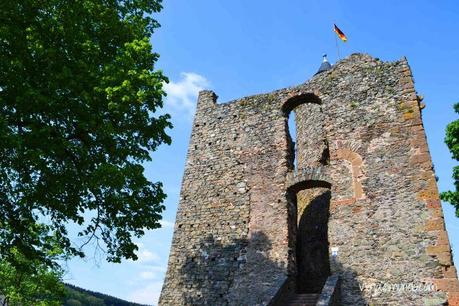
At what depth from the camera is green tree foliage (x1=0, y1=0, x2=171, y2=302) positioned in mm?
7543

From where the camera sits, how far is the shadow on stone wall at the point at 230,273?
10484mm

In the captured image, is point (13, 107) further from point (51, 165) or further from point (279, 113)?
point (279, 113)

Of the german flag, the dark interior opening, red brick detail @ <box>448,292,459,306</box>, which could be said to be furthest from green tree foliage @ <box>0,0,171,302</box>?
the german flag

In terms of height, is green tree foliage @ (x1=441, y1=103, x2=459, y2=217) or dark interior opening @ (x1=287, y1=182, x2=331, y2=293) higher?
green tree foliage @ (x1=441, y1=103, x2=459, y2=217)

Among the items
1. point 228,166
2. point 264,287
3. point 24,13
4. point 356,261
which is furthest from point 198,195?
point 24,13

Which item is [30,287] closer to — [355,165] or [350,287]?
[350,287]

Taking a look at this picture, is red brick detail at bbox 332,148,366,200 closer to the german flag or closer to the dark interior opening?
the dark interior opening

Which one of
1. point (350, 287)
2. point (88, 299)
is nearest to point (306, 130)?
point (350, 287)

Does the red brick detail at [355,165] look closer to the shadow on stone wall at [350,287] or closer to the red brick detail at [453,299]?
the shadow on stone wall at [350,287]

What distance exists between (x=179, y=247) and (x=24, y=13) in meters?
8.02

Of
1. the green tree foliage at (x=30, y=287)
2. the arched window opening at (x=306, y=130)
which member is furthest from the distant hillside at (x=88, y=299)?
the arched window opening at (x=306, y=130)

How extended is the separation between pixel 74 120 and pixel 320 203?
9.24 m

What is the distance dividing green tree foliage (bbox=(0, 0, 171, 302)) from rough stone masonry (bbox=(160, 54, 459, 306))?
310 cm

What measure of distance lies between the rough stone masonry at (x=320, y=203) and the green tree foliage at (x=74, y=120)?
10.2ft
